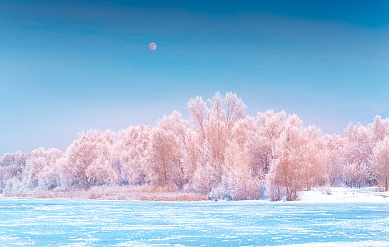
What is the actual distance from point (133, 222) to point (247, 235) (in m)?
7.67

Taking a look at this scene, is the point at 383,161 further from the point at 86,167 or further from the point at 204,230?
the point at 86,167

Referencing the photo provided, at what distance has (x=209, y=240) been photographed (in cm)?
1531

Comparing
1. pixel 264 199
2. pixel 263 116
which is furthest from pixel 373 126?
pixel 264 199

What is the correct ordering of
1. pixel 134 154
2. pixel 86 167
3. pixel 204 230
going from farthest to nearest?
pixel 134 154, pixel 86 167, pixel 204 230

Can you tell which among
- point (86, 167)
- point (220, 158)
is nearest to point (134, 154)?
point (86, 167)

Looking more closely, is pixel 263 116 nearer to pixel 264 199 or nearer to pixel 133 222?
pixel 264 199

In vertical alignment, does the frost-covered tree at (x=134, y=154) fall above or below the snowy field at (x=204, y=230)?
above

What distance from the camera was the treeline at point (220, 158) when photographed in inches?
1585

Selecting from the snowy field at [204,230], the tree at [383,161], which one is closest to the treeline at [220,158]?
the tree at [383,161]

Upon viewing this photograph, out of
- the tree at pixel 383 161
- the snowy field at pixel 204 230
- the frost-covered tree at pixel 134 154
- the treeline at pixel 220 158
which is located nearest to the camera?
the snowy field at pixel 204 230

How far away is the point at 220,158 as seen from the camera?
4838 cm

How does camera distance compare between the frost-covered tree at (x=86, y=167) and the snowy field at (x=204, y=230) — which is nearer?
the snowy field at (x=204, y=230)

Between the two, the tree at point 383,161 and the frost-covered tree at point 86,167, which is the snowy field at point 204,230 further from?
the frost-covered tree at point 86,167

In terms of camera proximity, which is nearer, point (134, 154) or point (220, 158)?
point (220, 158)
